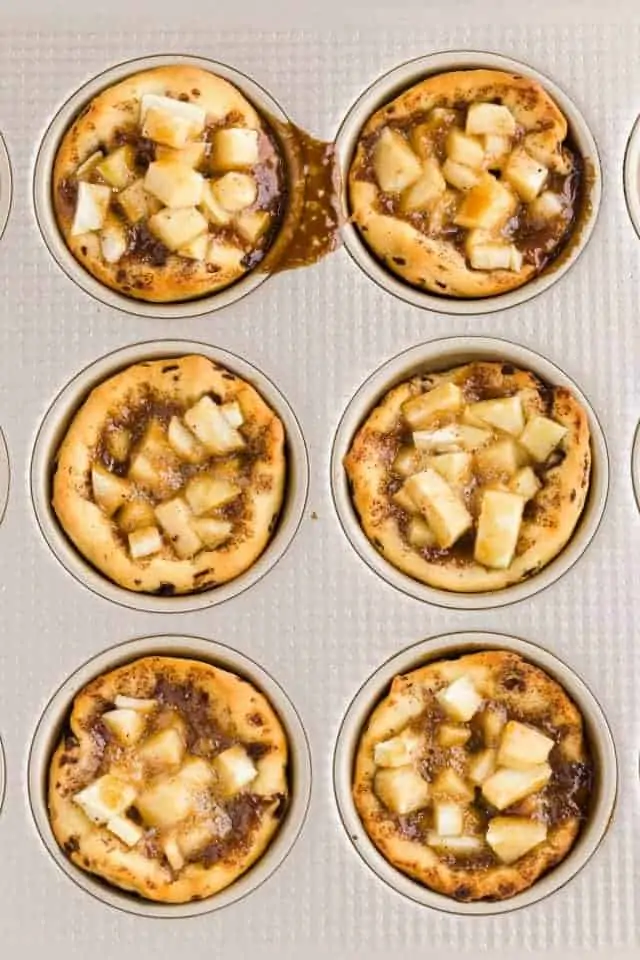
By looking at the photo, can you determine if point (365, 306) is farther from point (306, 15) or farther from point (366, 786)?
point (366, 786)

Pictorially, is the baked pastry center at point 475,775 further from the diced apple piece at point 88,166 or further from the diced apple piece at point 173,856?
the diced apple piece at point 88,166

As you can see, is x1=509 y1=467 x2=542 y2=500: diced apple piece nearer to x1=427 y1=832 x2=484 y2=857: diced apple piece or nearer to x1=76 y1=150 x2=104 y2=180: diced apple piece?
x1=427 y1=832 x2=484 y2=857: diced apple piece

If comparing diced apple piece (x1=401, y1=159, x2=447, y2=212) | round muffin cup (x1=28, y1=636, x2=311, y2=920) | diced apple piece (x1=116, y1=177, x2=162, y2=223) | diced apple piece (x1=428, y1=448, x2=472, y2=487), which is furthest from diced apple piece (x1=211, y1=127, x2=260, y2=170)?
round muffin cup (x1=28, y1=636, x2=311, y2=920)

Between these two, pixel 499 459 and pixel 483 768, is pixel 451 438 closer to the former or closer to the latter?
pixel 499 459

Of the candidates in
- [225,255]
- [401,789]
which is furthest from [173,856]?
[225,255]

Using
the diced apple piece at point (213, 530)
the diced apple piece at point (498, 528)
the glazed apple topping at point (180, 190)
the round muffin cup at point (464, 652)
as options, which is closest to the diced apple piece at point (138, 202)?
the glazed apple topping at point (180, 190)

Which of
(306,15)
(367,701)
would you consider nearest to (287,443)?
(367,701)
